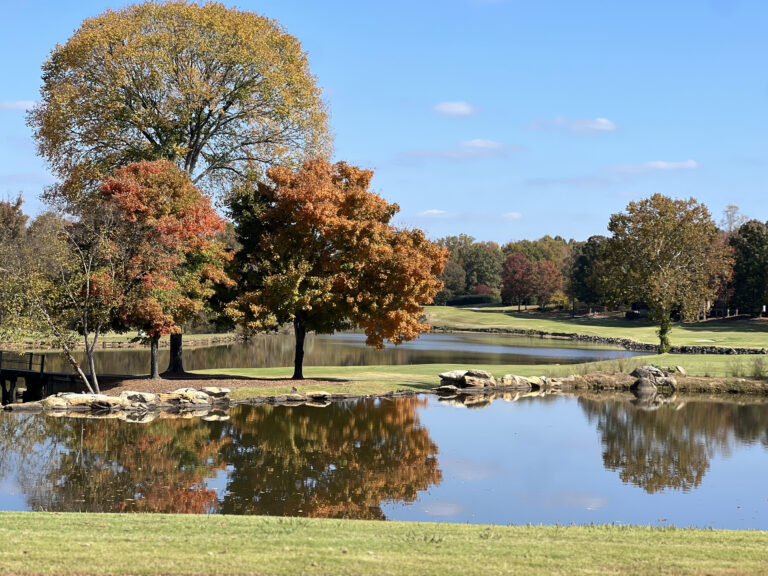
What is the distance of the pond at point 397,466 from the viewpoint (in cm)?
1645

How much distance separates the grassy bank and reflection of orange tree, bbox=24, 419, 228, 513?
948 centimetres

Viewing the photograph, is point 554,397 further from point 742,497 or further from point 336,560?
point 336,560

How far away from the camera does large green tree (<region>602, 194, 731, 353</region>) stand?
171 feet

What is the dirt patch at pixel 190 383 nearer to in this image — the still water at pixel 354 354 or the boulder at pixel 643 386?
the still water at pixel 354 354

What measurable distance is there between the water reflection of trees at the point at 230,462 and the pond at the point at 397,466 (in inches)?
2.0

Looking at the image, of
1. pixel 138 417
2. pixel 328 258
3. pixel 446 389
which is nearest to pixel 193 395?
pixel 138 417

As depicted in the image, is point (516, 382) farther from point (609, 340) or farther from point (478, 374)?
point (609, 340)

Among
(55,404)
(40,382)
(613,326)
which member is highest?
(613,326)

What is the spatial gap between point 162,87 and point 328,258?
1081 cm

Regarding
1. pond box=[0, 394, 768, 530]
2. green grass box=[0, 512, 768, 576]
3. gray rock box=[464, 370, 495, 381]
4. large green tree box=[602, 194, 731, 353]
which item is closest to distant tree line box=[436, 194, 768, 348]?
large green tree box=[602, 194, 731, 353]

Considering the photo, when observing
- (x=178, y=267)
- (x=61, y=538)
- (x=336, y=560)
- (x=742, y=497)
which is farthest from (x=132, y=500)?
(x=178, y=267)

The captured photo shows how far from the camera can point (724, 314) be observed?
102 m

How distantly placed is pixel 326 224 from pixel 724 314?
3170 inches

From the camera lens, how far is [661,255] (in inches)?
2084
